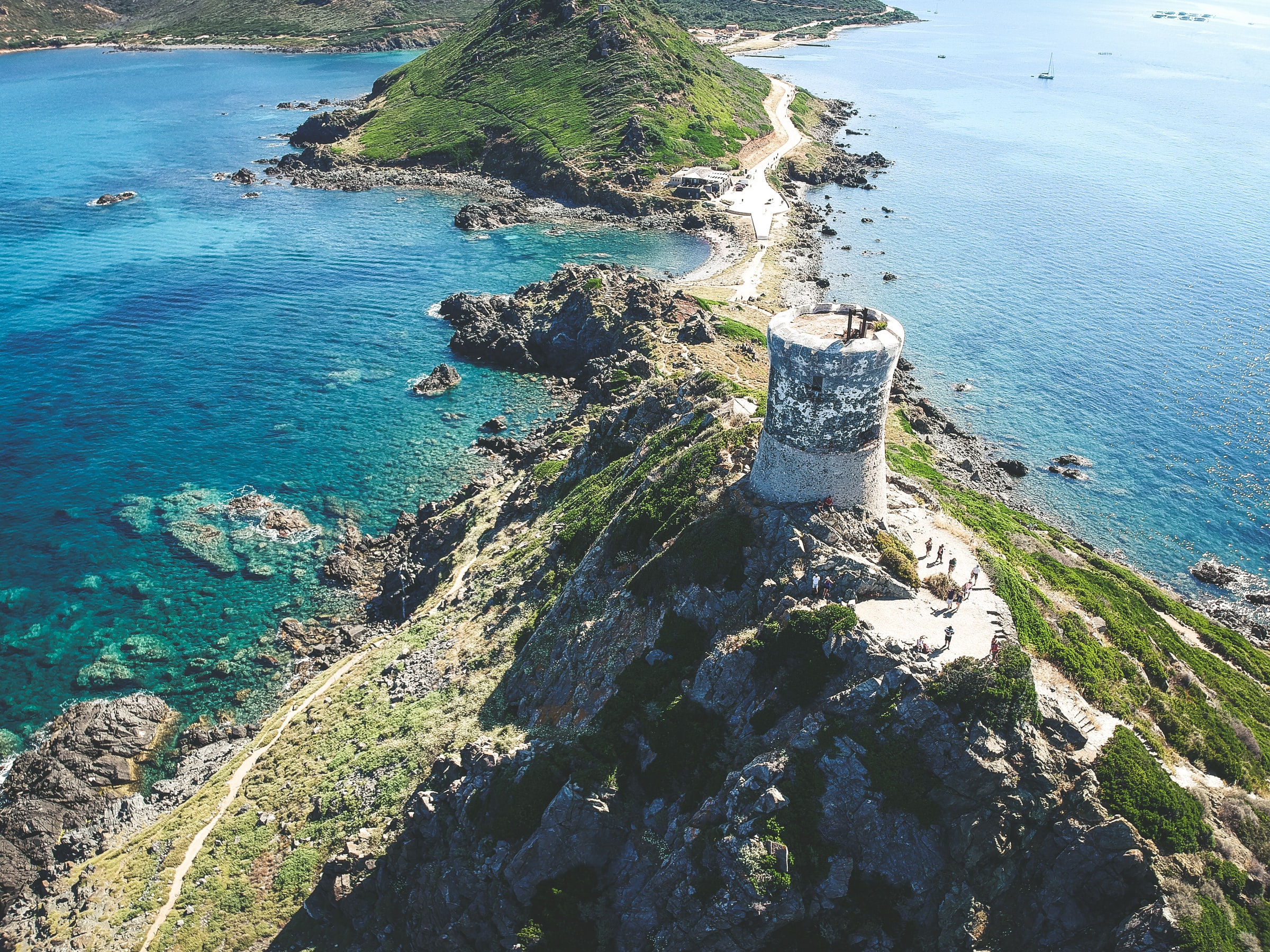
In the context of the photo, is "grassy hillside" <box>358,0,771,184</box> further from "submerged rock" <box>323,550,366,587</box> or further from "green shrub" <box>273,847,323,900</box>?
"green shrub" <box>273,847,323,900</box>

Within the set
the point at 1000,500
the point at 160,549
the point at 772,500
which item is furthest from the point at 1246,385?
the point at 160,549

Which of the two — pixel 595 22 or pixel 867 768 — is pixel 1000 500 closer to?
pixel 867 768

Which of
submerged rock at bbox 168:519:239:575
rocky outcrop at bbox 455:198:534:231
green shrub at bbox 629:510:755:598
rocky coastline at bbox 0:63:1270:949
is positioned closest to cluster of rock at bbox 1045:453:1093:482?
rocky coastline at bbox 0:63:1270:949

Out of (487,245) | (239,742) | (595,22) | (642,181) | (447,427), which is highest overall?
(595,22)

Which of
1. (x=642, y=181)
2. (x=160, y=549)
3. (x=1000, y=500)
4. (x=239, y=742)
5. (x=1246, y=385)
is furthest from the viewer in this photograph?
(x=642, y=181)

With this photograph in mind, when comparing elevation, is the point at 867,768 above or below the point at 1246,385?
above

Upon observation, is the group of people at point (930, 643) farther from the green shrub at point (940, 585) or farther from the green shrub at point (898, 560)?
the green shrub at point (898, 560)

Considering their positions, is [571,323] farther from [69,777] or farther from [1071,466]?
[69,777]

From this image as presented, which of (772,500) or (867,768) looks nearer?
(867,768)
